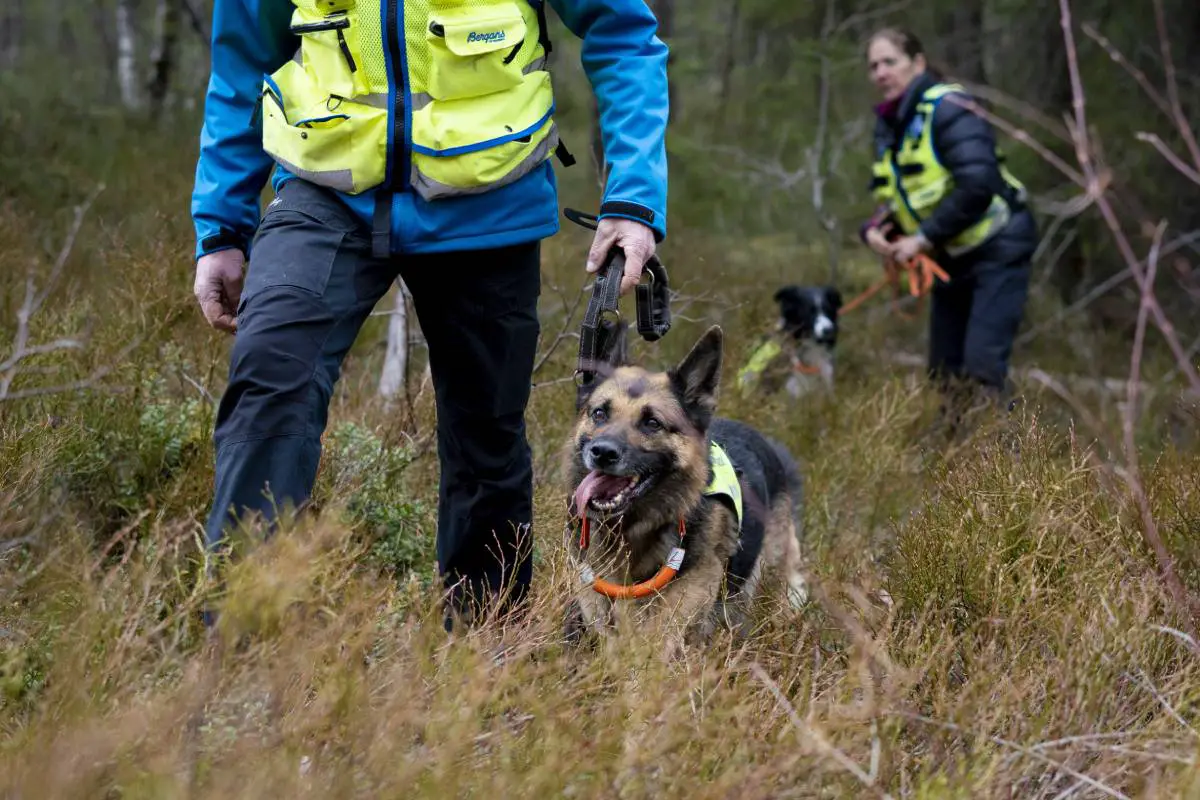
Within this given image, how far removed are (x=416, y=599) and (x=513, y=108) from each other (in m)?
1.24

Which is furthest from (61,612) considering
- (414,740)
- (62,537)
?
(414,740)

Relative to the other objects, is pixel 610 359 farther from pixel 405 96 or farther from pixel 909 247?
pixel 909 247

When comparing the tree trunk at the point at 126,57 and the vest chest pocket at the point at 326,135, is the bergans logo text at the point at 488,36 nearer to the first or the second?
the vest chest pocket at the point at 326,135

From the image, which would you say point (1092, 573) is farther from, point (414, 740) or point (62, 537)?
point (62, 537)

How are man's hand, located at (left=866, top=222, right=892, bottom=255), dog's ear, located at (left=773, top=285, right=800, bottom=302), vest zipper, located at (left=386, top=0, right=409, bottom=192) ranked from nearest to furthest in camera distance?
vest zipper, located at (left=386, top=0, right=409, bottom=192)
man's hand, located at (left=866, top=222, right=892, bottom=255)
dog's ear, located at (left=773, top=285, right=800, bottom=302)

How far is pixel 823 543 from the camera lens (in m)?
4.72

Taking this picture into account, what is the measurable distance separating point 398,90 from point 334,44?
19cm

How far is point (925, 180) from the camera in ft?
22.1

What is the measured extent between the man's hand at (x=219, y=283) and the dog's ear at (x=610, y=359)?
1.12m

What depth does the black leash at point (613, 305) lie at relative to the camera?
3.07 m

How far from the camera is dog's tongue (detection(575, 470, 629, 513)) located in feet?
12.0

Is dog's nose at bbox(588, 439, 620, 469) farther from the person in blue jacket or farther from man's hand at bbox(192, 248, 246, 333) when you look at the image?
man's hand at bbox(192, 248, 246, 333)

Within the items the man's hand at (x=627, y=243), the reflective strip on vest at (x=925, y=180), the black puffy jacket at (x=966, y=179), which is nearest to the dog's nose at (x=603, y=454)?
the man's hand at (x=627, y=243)

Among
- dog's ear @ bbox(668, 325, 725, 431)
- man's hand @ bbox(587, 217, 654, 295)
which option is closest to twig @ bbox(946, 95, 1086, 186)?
man's hand @ bbox(587, 217, 654, 295)
